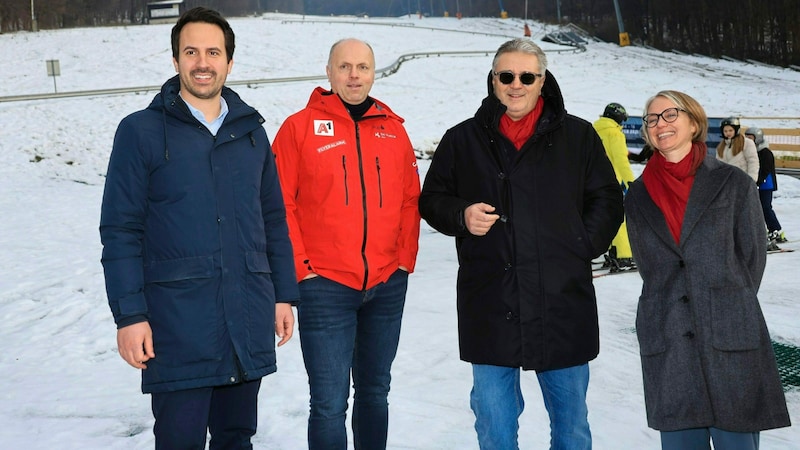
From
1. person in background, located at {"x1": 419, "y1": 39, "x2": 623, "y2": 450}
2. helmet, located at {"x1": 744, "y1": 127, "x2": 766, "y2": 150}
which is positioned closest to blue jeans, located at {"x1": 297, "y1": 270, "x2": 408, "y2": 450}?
person in background, located at {"x1": 419, "y1": 39, "x2": 623, "y2": 450}

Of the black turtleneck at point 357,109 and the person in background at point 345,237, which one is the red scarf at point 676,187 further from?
the black turtleneck at point 357,109

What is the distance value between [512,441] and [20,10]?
74.3 meters

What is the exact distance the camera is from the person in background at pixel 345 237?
11.6 ft

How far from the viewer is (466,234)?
349 cm

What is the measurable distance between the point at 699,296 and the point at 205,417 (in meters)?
1.99

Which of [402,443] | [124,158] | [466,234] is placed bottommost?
[402,443]

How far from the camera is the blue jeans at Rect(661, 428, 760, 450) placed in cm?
294

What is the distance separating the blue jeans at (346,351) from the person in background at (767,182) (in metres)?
8.37

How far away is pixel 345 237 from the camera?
3.56 meters

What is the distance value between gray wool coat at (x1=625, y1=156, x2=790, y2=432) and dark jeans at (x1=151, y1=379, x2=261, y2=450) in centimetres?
166

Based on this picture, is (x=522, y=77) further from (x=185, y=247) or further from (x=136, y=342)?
(x=136, y=342)

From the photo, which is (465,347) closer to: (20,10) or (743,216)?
(743,216)

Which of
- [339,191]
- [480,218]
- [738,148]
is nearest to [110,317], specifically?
[339,191]

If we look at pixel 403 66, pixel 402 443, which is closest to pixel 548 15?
pixel 403 66
